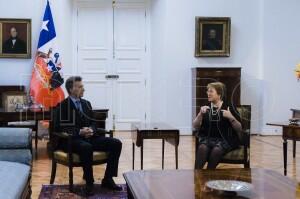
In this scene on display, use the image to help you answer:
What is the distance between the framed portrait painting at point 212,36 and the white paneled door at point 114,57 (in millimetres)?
1316

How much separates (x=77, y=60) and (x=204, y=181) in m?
6.84

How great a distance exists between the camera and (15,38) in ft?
28.5

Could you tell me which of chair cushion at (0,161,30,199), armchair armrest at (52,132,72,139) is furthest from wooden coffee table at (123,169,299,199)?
armchair armrest at (52,132,72,139)

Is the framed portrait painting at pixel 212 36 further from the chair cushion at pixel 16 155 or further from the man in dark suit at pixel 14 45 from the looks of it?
the chair cushion at pixel 16 155

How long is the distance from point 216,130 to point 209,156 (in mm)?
304

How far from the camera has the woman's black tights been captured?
494 centimetres

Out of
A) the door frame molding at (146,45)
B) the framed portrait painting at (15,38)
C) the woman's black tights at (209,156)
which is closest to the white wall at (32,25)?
the framed portrait painting at (15,38)

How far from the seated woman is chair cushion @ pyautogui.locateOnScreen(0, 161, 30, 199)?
1952 mm

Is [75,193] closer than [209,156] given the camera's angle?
Yes

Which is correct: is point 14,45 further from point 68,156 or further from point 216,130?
point 216,130

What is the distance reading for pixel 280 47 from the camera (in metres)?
9.52

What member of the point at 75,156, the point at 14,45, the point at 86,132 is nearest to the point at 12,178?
the point at 75,156

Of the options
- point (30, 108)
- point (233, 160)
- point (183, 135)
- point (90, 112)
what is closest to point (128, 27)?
point (183, 135)

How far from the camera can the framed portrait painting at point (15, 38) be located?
864 centimetres
